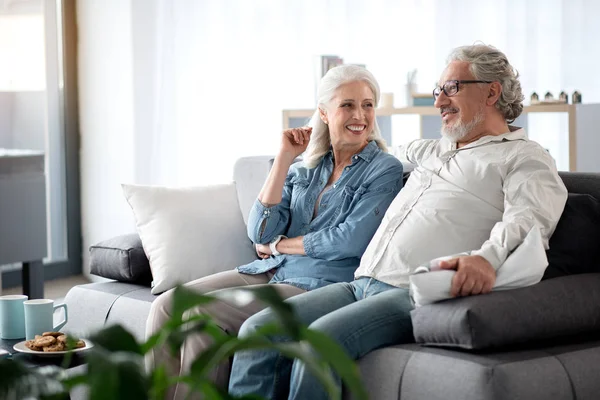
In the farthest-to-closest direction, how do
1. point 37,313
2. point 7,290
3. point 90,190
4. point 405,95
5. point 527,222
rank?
point 90,190
point 7,290
point 405,95
point 37,313
point 527,222

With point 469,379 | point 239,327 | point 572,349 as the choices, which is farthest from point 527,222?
point 239,327

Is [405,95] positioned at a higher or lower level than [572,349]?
higher

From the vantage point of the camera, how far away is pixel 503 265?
209cm

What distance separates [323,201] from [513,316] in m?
0.92

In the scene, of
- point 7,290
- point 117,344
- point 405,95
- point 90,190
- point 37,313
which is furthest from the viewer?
point 90,190

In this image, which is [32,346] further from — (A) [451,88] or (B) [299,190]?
(A) [451,88]

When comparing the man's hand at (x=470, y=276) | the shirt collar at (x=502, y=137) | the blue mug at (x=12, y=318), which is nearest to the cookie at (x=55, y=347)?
the blue mug at (x=12, y=318)

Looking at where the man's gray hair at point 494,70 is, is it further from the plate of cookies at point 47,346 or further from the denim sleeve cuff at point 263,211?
the plate of cookies at point 47,346

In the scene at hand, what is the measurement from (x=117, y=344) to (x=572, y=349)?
1572mm

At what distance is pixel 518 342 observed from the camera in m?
1.99

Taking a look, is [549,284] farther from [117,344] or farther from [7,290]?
[7,290]

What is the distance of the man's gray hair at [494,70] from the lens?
2559mm

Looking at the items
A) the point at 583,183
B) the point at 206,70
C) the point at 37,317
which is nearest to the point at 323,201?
the point at 583,183

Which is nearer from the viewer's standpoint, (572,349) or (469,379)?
(469,379)
